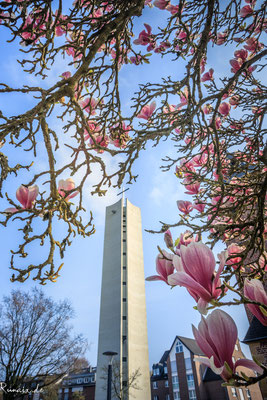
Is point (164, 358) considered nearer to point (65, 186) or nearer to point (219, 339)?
point (65, 186)

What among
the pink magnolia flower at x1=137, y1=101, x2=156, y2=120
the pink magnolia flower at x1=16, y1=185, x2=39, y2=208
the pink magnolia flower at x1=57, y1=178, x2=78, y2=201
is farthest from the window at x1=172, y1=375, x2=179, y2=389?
the pink magnolia flower at x1=16, y1=185, x2=39, y2=208

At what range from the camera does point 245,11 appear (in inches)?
97.9

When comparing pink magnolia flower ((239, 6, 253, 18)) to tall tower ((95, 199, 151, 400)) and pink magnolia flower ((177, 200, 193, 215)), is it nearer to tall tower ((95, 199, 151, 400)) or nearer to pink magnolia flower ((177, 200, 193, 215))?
pink magnolia flower ((177, 200, 193, 215))

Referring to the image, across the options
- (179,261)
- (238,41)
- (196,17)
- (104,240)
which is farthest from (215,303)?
(104,240)

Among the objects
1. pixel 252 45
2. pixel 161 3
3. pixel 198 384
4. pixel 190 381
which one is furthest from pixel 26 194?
pixel 190 381

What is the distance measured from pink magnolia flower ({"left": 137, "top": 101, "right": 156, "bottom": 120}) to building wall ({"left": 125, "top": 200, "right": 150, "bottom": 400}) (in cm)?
2345

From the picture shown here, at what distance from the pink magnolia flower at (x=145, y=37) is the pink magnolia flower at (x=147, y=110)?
871mm

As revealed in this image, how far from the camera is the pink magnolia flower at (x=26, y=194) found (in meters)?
1.49

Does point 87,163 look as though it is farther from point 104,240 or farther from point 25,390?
point 104,240

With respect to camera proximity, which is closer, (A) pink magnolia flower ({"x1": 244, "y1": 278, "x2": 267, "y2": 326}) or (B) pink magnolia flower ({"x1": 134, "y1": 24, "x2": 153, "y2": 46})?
(A) pink magnolia flower ({"x1": 244, "y1": 278, "x2": 267, "y2": 326})

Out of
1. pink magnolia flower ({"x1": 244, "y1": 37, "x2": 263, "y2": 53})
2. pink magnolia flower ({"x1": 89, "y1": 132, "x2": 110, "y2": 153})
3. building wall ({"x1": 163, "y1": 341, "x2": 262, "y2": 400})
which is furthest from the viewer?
building wall ({"x1": 163, "y1": 341, "x2": 262, "y2": 400})

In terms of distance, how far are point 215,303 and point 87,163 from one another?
1.37 metres

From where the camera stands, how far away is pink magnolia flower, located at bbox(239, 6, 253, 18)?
246 cm

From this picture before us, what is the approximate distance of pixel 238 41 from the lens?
2.88 metres
